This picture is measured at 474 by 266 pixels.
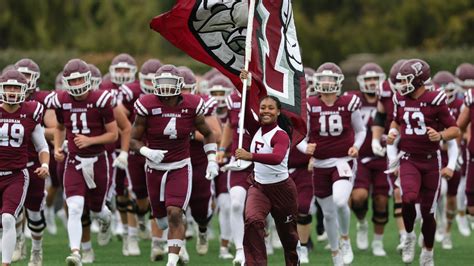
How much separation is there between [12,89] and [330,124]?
3513 millimetres

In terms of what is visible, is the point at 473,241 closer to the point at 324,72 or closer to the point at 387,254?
the point at 387,254

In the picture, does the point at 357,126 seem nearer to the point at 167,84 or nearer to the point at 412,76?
the point at 412,76

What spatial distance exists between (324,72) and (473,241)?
429 centimetres

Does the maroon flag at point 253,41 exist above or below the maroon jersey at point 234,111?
above

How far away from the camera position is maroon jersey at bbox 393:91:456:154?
13.8 meters

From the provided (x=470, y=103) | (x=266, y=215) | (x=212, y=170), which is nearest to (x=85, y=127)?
(x=212, y=170)

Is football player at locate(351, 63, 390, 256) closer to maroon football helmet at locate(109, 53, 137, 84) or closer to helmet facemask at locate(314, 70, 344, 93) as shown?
helmet facemask at locate(314, 70, 344, 93)

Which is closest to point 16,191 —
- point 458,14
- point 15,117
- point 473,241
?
point 15,117

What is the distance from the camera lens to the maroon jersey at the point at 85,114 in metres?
14.2

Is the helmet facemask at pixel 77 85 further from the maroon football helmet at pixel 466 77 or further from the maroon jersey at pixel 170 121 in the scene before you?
the maroon football helmet at pixel 466 77

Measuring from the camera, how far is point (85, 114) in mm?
14227

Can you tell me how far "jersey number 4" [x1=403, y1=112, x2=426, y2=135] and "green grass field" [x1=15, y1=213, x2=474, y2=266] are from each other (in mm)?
1804

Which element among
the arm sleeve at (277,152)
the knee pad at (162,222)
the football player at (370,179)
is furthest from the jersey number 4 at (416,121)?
the knee pad at (162,222)

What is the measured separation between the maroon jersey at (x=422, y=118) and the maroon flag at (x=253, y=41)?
1477 mm
